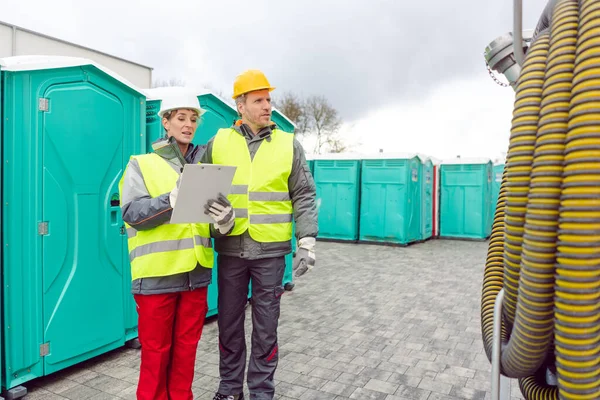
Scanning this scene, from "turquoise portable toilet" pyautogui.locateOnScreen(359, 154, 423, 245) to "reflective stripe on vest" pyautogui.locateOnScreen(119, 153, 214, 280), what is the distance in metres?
8.76

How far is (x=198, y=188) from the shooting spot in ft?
7.75

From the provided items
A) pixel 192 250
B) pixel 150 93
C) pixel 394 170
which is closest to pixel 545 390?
pixel 192 250

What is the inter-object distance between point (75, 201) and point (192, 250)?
1313mm

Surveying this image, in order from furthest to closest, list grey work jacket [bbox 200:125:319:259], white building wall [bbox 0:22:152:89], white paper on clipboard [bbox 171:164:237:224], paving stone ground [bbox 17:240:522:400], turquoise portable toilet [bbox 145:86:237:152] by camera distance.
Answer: white building wall [bbox 0:22:152:89] → turquoise portable toilet [bbox 145:86:237:152] → paving stone ground [bbox 17:240:522:400] → grey work jacket [bbox 200:125:319:259] → white paper on clipboard [bbox 171:164:237:224]

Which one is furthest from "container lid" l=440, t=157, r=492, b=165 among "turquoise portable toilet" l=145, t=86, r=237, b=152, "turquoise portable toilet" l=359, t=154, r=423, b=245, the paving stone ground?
"turquoise portable toilet" l=145, t=86, r=237, b=152

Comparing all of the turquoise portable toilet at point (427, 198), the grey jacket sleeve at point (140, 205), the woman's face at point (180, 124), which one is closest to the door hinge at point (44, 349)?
the grey jacket sleeve at point (140, 205)

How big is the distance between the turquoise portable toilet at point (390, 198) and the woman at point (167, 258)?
28.4 ft

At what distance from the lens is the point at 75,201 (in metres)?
3.38

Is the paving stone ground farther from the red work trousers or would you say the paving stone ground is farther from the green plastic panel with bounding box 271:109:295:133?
the green plastic panel with bounding box 271:109:295:133

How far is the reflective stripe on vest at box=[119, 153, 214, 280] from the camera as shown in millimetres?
2525

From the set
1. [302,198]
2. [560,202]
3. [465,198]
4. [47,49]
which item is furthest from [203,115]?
[47,49]

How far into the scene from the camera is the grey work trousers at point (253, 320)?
286 cm

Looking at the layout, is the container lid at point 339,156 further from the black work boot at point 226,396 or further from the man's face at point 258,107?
the black work boot at point 226,396

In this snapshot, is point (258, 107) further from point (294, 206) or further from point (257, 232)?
point (257, 232)
